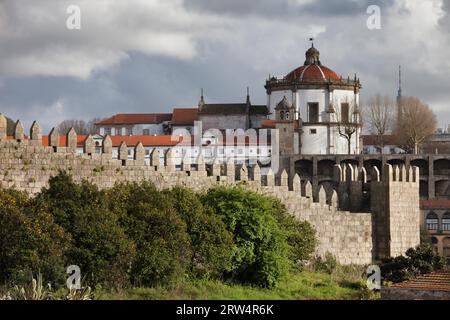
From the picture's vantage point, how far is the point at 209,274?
2986 cm

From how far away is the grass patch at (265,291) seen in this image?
1033 inches

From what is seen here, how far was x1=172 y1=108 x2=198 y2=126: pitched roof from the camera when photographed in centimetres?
10399

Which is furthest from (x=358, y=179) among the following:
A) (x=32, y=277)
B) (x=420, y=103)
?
(x=420, y=103)

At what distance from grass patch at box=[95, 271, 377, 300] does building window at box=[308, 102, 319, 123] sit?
66471 mm

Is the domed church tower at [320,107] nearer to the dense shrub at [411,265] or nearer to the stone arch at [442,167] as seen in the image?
the stone arch at [442,167]

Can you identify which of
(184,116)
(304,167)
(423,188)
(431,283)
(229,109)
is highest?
(229,109)

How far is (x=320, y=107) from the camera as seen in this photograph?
335 feet

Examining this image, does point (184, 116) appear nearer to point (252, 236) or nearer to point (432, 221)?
point (432, 221)

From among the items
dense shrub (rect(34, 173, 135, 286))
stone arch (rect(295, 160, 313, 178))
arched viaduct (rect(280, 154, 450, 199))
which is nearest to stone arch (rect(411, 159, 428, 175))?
arched viaduct (rect(280, 154, 450, 199))

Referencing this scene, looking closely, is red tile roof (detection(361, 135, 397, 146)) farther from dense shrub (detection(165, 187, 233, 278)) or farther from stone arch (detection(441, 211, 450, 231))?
dense shrub (detection(165, 187, 233, 278))

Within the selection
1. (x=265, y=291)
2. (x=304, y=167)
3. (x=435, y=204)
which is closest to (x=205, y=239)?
(x=265, y=291)

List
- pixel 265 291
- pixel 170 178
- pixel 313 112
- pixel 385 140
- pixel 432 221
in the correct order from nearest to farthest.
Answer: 1. pixel 265 291
2. pixel 170 178
3. pixel 432 221
4. pixel 313 112
5. pixel 385 140

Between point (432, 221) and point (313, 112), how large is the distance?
23.6 meters
